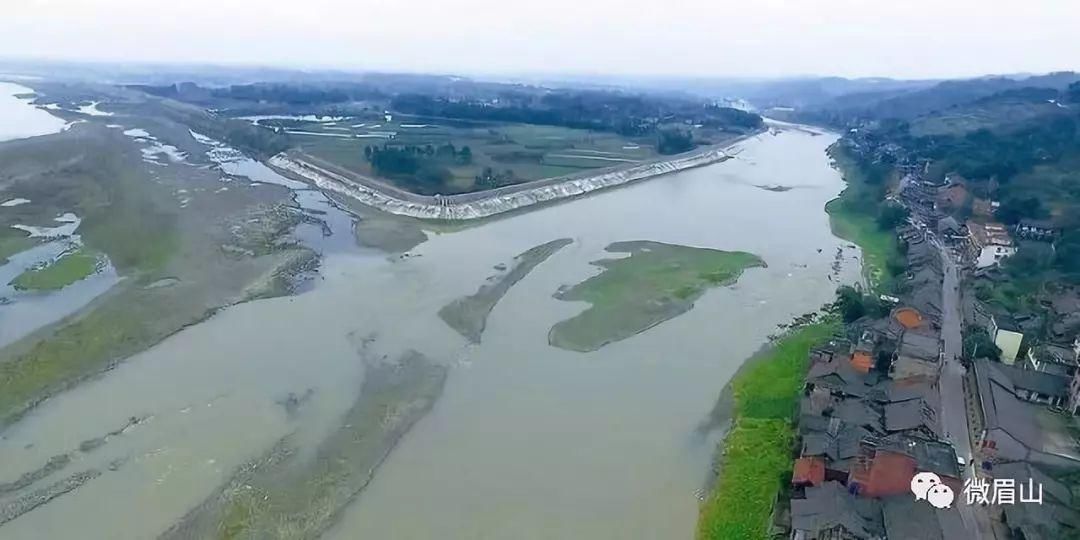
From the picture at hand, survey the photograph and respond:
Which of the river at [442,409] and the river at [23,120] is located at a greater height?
the river at [23,120]

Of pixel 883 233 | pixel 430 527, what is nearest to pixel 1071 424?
pixel 430 527

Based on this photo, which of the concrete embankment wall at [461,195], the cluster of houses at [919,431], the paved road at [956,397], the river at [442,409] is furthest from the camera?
the concrete embankment wall at [461,195]

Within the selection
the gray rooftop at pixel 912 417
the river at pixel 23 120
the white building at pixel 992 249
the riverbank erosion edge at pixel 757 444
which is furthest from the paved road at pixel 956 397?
the river at pixel 23 120

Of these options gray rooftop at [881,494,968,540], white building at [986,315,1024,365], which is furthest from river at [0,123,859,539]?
→ white building at [986,315,1024,365]

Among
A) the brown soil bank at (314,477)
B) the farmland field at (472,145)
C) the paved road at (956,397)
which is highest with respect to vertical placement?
the farmland field at (472,145)

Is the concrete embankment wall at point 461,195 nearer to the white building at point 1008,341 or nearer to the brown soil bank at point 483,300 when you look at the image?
the brown soil bank at point 483,300

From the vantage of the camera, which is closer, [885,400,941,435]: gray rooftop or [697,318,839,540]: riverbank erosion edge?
[697,318,839,540]: riverbank erosion edge

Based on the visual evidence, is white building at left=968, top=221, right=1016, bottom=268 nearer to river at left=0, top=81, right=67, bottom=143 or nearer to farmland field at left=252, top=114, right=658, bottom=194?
farmland field at left=252, top=114, right=658, bottom=194
